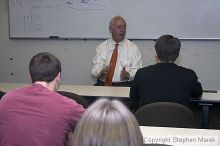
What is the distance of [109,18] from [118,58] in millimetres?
659

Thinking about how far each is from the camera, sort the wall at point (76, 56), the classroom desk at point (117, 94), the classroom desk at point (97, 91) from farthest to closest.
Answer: the wall at point (76, 56) < the classroom desk at point (97, 91) < the classroom desk at point (117, 94)

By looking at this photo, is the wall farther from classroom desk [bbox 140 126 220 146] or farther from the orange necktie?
classroom desk [bbox 140 126 220 146]

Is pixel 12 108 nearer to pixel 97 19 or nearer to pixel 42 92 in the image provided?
pixel 42 92

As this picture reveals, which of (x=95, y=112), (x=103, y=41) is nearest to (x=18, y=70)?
(x=103, y=41)

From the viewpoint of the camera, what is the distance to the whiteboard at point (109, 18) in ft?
14.6

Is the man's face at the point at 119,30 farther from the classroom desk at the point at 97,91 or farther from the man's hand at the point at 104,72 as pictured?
the classroom desk at the point at 97,91

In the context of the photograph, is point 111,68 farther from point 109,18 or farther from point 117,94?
point 117,94

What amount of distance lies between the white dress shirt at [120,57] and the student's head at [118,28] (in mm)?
100

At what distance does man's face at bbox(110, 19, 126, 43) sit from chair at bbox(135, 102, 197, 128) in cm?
213

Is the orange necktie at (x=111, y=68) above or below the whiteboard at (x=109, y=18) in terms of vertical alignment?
below

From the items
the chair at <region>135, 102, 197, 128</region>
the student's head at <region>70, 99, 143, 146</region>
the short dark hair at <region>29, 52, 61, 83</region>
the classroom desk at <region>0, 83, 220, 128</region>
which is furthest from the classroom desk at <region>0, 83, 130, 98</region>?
Result: the student's head at <region>70, 99, 143, 146</region>

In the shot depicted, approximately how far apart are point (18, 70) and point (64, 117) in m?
3.71

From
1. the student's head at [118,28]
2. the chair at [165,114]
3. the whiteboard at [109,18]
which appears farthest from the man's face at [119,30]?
the chair at [165,114]

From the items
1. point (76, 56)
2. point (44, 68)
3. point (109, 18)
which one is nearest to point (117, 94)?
point (44, 68)
